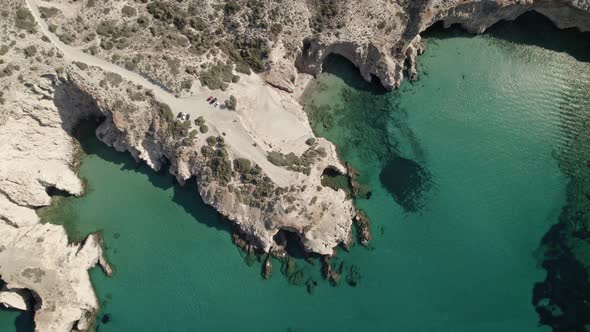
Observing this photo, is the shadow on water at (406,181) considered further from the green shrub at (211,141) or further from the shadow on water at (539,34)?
the green shrub at (211,141)

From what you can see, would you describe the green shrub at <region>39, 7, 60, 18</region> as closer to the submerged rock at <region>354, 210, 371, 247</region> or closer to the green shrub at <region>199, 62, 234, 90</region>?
the green shrub at <region>199, 62, 234, 90</region>

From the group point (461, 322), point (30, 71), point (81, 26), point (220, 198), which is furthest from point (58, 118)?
point (461, 322)

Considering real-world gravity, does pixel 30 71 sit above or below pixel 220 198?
below

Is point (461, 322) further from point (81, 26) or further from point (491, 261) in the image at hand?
point (81, 26)

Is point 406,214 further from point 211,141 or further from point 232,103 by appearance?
point 211,141

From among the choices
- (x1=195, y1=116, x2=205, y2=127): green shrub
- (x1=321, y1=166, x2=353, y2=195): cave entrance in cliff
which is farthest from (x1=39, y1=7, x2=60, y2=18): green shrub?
(x1=321, y1=166, x2=353, y2=195): cave entrance in cliff

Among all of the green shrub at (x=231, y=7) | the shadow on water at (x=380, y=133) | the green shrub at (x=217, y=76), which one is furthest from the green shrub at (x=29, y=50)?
the shadow on water at (x=380, y=133)

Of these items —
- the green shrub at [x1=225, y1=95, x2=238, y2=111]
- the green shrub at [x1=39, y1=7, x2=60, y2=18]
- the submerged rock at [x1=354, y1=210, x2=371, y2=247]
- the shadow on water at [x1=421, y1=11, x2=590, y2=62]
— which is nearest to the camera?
the green shrub at [x1=39, y1=7, x2=60, y2=18]
